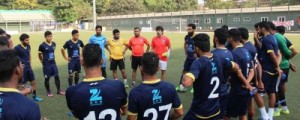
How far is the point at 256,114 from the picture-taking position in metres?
7.18

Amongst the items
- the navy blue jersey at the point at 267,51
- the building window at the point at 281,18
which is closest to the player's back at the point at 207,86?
the navy blue jersey at the point at 267,51

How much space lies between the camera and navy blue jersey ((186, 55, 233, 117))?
4426 mm

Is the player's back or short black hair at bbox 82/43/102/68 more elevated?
short black hair at bbox 82/43/102/68

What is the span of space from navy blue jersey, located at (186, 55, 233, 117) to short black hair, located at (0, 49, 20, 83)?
7.93 ft

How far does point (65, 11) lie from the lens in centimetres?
7950

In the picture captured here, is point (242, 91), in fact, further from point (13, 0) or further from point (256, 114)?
point (13, 0)

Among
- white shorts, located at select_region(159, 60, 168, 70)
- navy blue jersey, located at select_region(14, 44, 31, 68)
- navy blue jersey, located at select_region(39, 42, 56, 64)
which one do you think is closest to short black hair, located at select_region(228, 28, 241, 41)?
white shorts, located at select_region(159, 60, 168, 70)

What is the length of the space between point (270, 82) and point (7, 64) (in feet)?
18.4

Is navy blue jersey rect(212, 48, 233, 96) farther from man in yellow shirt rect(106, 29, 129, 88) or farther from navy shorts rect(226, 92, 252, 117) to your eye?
man in yellow shirt rect(106, 29, 129, 88)

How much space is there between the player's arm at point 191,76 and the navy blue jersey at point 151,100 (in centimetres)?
43

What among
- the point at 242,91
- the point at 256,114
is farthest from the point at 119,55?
the point at 242,91

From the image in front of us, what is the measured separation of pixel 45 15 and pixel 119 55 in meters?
75.1

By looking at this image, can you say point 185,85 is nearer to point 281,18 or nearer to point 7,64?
point 7,64

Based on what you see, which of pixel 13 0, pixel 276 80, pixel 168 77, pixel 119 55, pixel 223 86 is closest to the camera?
pixel 223 86
